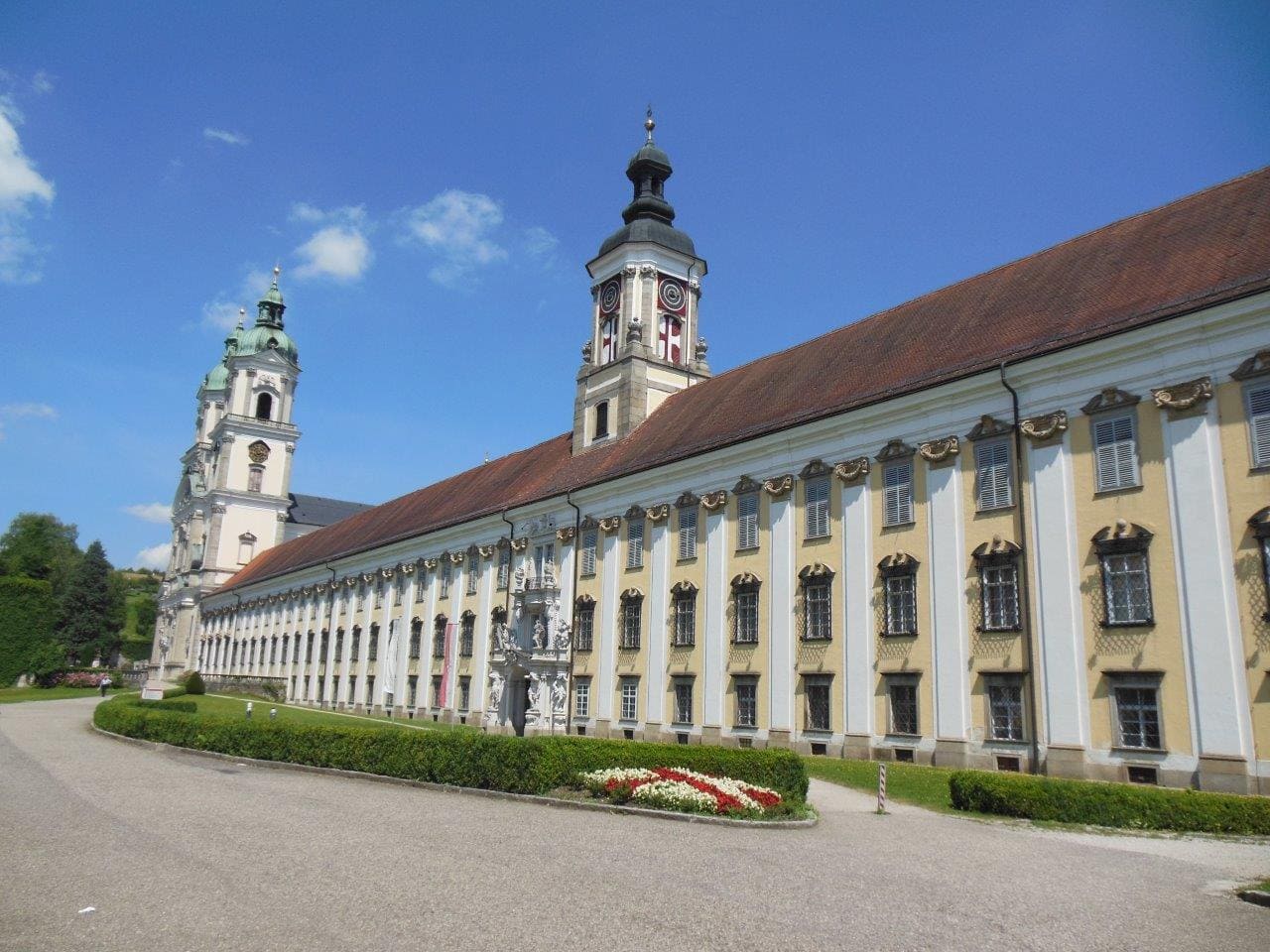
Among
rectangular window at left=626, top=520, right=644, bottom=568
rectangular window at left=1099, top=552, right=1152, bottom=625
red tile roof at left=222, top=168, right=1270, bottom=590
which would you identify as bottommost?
rectangular window at left=1099, top=552, right=1152, bottom=625

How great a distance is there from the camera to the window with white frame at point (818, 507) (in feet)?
109

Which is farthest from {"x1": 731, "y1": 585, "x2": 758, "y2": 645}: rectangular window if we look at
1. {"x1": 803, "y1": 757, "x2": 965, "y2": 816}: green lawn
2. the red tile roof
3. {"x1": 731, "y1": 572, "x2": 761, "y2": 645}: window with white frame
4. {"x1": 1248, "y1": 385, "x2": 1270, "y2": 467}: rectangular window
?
{"x1": 1248, "y1": 385, "x2": 1270, "y2": 467}: rectangular window

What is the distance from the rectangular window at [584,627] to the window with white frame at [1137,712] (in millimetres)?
22625

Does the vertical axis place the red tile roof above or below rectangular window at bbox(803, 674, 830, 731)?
above

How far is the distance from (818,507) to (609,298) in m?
25.2

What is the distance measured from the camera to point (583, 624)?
43406 mm

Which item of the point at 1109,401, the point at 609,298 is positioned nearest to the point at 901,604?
the point at 1109,401

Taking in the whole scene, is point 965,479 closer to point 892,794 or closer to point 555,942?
point 892,794

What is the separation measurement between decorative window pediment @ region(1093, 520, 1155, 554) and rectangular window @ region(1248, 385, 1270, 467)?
2897mm

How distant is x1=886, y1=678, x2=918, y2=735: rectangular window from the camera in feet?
95.1

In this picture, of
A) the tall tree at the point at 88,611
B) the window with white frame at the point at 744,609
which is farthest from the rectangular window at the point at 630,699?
the tall tree at the point at 88,611

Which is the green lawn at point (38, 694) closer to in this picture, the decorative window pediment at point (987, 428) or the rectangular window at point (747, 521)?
the rectangular window at point (747, 521)

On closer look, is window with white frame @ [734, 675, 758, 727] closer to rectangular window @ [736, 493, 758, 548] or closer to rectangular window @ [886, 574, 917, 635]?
rectangular window @ [736, 493, 758, 548]

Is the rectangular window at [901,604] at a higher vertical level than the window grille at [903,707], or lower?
higher
